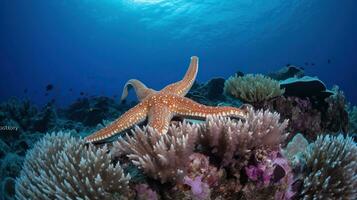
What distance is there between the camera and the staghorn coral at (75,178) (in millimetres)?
3223

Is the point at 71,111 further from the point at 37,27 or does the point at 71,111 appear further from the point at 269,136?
the point at 37,27

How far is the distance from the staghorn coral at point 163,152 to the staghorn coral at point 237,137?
223 millimetres

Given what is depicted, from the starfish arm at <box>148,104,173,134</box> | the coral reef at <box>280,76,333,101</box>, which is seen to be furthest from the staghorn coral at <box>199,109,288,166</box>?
the coral reef at <box>280,76,333,101</box>

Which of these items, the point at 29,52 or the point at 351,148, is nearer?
the point at 351,148

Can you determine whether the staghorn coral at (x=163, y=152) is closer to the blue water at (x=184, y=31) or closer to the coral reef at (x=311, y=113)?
the coral reef at (x=311, y=113)

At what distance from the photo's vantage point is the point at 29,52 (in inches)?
3836

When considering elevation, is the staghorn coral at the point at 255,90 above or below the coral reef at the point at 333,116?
above

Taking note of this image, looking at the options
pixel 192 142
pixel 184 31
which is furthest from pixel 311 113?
pixel 184 31

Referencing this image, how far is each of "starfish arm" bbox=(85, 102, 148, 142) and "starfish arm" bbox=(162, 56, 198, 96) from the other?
2.56 feet

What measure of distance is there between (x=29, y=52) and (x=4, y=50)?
7751 mm

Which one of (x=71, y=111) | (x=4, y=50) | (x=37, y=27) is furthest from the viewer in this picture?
(x=4, y=50)

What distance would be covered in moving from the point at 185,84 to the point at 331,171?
3.11m

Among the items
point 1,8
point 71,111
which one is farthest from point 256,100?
point 1,8

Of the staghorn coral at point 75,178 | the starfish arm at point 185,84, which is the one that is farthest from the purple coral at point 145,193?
the starfish arm at point 185,84
